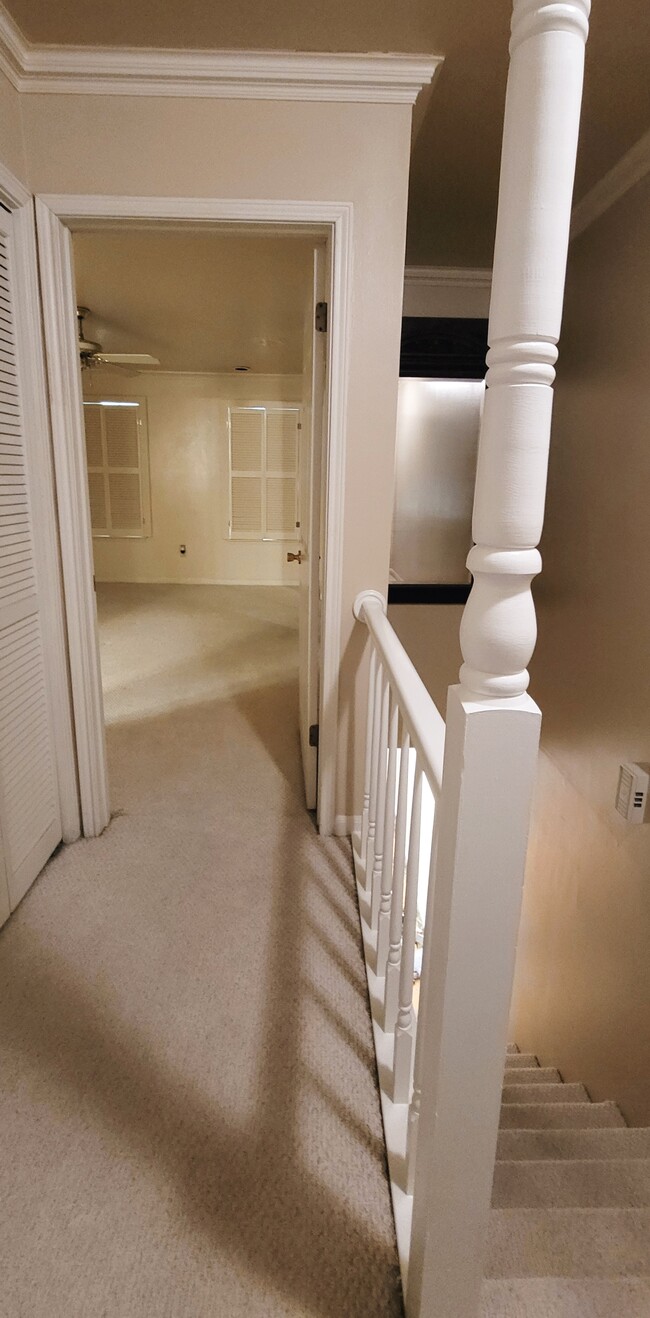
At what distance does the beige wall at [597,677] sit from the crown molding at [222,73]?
112cm

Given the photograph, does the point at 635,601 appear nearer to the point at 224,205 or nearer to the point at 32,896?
the point at 224,205

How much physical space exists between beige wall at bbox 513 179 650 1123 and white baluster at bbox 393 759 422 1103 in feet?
4.68

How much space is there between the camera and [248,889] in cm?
199

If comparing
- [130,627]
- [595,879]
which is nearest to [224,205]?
[595,879]

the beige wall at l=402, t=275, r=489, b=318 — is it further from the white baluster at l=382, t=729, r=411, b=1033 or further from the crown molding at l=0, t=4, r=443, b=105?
the white baluster at l=382, t=729, r=411, b=1033

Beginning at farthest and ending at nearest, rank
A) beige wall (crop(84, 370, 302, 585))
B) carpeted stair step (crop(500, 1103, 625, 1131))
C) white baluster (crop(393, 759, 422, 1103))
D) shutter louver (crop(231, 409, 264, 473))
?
1. shutter louver (crop(231, 409, 264, 473))
2. beige wall (crop(84, 370, 302, 585))
3. carpeted stair step (crop(500, 1103, 625, 1131))
4. white baluster (crop(393, 759, 422, 1103))

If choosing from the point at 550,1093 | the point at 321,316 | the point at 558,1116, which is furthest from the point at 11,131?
the point at 550,1093

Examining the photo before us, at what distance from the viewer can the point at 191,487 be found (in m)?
7.23

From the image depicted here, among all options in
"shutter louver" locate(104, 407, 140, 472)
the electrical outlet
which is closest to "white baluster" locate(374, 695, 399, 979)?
the electrical outlet

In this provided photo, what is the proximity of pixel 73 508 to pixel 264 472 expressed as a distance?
540 cm

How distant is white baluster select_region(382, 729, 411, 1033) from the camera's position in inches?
49.8

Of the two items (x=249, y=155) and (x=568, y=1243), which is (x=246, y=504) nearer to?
(x=249, y=155)

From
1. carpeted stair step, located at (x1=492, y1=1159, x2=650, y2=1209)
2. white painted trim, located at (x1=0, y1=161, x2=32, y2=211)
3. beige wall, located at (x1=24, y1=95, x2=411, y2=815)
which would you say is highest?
beige wall, located at (x1=24, y1=95, x2=411, y2=815)

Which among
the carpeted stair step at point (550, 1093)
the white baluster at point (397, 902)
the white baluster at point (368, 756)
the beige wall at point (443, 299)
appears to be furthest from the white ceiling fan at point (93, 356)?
the carpeted stair step at point (550, 1093)
